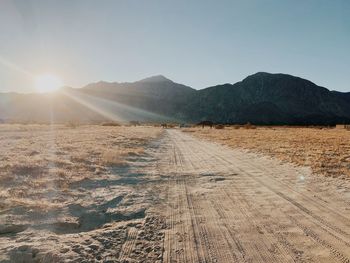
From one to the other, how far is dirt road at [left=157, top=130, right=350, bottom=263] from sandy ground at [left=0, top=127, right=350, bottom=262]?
0.07 feet

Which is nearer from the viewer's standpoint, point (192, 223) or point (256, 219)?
point (192, 223)

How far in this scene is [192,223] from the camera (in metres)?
8.61

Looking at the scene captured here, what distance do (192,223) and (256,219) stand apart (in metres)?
1.66

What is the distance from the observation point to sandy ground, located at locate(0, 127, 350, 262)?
6.68 m

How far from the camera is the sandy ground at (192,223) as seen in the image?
6680mm

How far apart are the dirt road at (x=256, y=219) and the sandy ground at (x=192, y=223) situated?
0.07ft

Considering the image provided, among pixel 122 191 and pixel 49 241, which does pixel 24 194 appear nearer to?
pixel 122 191

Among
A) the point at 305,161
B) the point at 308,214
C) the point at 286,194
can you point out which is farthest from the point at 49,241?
the point at 305,161

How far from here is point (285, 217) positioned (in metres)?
9.15

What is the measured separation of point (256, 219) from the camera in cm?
896

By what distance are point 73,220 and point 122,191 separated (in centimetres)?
386

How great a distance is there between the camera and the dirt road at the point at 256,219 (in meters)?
6.77

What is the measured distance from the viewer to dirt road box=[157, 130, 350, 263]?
22.2 feet

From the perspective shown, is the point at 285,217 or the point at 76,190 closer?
the point at 285,217
